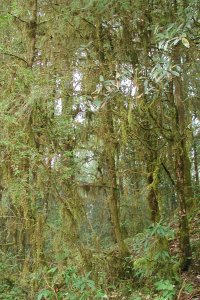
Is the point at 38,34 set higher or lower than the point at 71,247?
higher

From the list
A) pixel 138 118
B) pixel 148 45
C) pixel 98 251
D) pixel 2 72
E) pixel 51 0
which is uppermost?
pixel 51 0

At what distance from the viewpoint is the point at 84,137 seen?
19.9 feet

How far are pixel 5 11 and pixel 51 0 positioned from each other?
0.79 meters

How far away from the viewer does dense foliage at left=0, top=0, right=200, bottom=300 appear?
4.58 metres

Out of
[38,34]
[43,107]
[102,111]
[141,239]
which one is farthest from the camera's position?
[38,34]

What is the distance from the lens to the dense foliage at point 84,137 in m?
4.58

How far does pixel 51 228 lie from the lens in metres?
5.00

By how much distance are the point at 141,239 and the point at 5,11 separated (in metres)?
4.02

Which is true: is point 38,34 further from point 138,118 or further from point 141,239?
point 141,239

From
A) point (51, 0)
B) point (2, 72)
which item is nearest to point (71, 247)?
point (2, 72)

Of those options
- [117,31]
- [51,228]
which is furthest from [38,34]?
[51,228]

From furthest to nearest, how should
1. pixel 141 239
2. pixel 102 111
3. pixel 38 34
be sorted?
pixel 38 34 → pixel 102 111 → pixel 141 239

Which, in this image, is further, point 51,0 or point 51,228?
point 51,0

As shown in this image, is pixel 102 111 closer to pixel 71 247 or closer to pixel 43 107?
pixel 43 107
